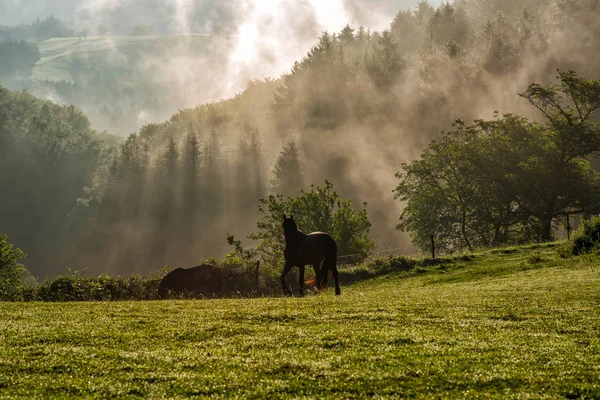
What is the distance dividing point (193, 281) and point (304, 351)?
2446 centimetres

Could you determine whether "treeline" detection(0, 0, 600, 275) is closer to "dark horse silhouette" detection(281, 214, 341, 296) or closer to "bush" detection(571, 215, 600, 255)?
"bush" detection(571, 215, 600, 255)

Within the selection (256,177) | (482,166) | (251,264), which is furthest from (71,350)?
(256,177)

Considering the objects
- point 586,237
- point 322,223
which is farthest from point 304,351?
point 322,223

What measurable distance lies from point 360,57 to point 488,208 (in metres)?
145

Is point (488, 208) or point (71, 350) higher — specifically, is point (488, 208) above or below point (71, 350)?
above

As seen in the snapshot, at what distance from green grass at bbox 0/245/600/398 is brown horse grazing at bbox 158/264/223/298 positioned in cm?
1678

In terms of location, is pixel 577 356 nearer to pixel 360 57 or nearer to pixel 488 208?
pixel 488 208

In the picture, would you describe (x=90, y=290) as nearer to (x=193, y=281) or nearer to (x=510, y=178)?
(x=193, y=281)

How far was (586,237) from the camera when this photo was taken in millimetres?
34969

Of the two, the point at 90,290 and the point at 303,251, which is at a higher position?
the point at 303,251

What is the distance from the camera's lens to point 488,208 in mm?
66438

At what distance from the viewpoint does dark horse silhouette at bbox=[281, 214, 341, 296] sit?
21500mm

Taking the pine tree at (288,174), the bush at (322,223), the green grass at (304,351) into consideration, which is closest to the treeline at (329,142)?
the pine tree at (288,174)

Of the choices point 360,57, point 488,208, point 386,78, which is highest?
point 360,57
